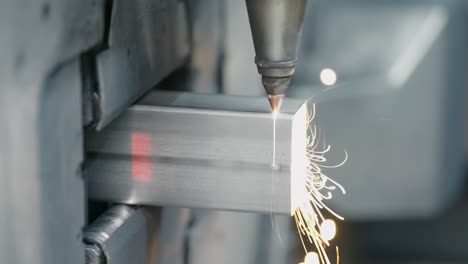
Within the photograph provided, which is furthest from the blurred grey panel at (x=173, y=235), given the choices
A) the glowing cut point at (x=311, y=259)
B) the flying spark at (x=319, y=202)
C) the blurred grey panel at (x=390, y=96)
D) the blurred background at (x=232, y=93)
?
the glowing cut point at (x=311, y=259)

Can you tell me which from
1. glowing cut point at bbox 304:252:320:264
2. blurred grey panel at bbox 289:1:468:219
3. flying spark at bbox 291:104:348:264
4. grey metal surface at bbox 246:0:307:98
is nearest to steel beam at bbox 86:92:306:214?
grey metal surface at bbox 246:0:307:98

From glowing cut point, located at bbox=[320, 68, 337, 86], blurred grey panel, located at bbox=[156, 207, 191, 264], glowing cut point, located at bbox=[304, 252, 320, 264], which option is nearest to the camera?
blurred grey panel, located at bbox=[156, 207, 191, 264]

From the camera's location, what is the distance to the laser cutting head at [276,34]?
0.87m

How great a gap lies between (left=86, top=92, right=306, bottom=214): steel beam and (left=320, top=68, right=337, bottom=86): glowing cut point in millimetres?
903

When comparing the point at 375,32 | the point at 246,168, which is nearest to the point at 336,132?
the point at 375,32

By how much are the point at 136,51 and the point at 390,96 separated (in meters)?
1.09

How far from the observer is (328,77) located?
1.96 meters

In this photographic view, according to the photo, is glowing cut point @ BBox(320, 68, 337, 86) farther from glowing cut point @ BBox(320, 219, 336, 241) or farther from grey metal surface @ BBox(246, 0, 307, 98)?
grey metal surface @ BBox(246, 0, 307, 98)

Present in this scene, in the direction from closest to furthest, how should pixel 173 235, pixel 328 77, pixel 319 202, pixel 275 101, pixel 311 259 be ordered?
1. pixel 275 101
2. pixel 173 235
3. pixel 328 77
4. pixel 319 202
5. pixel 311 259

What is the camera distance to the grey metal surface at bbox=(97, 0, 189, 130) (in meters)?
0.91

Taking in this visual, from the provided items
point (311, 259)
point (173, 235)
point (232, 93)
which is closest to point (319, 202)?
point (311, 259)

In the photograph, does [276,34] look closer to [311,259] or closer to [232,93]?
[232,93]

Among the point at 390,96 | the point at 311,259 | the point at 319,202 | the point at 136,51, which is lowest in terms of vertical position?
the point at 311,259

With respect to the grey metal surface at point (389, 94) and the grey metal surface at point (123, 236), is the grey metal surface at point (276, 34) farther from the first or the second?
the grey metal surface at point (389, 94)
